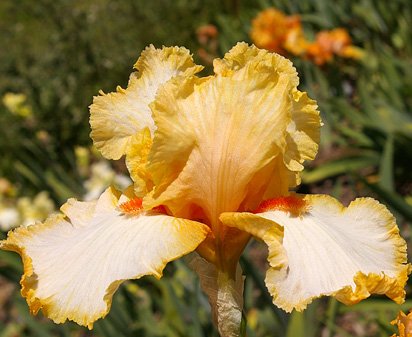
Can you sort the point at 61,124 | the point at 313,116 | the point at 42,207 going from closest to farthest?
the point at 313,116 < the point at 42,207 < the point at 61,124

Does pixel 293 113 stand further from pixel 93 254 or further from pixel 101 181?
pixel 101 181

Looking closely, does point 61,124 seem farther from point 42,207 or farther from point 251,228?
point 251,228

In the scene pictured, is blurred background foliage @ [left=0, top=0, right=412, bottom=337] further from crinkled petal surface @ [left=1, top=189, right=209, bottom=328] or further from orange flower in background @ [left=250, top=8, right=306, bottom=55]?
crinkled petal surface @ [left=1, top=189, right=209, bottom=328]

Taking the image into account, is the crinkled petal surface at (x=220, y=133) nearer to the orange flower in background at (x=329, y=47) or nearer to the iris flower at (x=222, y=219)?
the iris flower at (x=222, y=219)

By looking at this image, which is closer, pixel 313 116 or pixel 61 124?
pixel 313 116

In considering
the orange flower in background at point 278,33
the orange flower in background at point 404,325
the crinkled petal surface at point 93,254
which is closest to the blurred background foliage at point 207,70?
the orange flower in background at point 278,33

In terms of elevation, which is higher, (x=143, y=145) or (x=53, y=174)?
(x=143, y=145)

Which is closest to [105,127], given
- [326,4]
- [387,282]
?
[387,282]

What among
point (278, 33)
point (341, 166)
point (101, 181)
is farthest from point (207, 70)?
point (101, 181)
